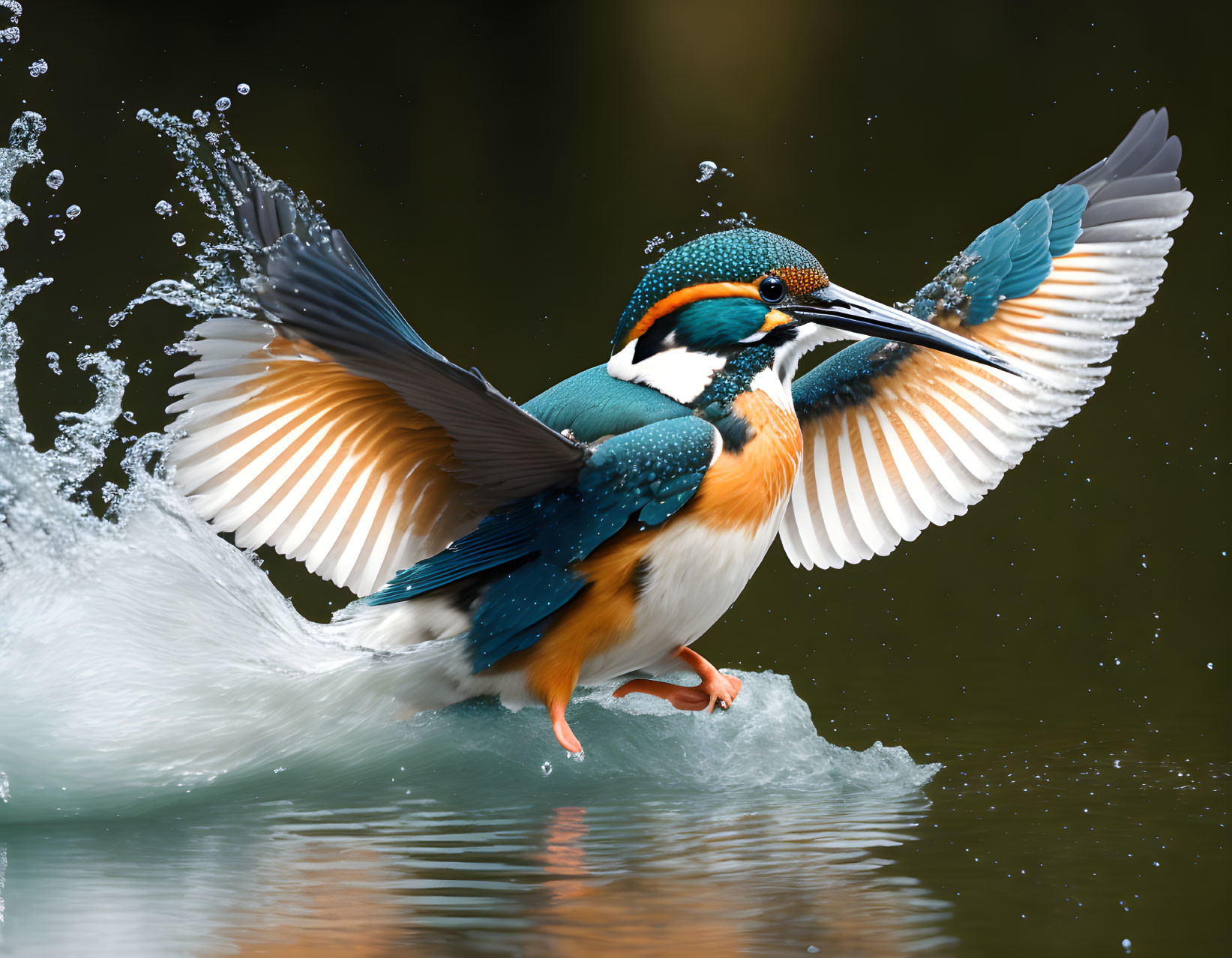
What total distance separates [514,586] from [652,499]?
210 mm

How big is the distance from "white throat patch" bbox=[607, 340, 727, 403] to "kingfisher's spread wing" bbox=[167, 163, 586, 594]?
0.54 ft

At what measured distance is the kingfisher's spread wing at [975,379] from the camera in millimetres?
2195

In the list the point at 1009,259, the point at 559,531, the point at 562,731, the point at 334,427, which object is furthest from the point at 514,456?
the point at 1009,259

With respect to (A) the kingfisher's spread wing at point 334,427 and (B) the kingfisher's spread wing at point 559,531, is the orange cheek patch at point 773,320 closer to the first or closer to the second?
(B) the kingfisher's spread wing at point 559,531

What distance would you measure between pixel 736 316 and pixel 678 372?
10 cm

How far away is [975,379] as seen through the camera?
7.23 ft

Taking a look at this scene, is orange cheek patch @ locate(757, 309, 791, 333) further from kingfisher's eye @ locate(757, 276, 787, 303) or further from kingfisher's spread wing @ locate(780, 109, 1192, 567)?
kingfisher's spread wing @ locate(780, 109, 1192, 567)

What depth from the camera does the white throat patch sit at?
6.08 feet

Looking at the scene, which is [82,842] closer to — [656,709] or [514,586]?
[514,586]

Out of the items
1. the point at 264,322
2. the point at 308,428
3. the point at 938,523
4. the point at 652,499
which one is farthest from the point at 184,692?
the point at 938,523

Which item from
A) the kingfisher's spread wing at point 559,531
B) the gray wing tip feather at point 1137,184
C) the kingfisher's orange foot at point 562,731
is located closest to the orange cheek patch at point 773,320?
the kingfisher's spread wing at point 559,531

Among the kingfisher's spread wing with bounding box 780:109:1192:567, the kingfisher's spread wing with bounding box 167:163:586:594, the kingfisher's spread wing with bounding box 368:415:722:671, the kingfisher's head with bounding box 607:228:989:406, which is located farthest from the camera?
the kingfisher's spread wing with bounding box 780:109:1192:567

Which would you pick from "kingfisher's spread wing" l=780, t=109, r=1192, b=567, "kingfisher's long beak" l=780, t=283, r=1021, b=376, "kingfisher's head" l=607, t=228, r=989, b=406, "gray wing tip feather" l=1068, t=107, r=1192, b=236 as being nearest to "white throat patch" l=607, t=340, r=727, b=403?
"kingfisher's head" l=607, t=228, r=989, b=406

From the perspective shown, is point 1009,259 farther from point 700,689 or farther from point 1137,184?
point 700,689
